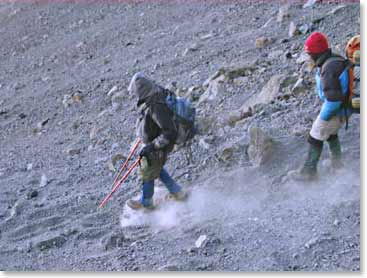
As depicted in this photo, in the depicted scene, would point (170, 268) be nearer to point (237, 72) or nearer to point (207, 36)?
point (237, 72)

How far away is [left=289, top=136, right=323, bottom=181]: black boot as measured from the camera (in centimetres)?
580

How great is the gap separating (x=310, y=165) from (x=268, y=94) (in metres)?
2.20

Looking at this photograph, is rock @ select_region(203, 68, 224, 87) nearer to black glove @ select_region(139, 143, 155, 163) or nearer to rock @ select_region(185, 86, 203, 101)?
→ rock @ select_region(185, 86, 203, 101)

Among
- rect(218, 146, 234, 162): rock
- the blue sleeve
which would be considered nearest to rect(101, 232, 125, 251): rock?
rect(218, 146, 234, 162): rock

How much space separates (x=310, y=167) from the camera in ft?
19.5

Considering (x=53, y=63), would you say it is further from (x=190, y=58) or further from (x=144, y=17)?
(x=190, y=58)

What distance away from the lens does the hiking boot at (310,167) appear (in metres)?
5.82

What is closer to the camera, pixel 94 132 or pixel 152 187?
pixel 152 187

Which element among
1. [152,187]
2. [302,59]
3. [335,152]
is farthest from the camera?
[302,59]

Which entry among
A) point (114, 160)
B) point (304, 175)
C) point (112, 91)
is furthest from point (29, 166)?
point (304, 175)

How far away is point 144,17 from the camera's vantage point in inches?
571

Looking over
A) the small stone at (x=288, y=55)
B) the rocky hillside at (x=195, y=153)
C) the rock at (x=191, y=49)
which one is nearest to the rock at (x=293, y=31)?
the rocky hillside at (x=195, y=153)

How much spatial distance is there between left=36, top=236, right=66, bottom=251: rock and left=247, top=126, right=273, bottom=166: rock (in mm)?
2072

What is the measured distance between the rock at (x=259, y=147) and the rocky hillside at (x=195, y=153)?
0.04ft
